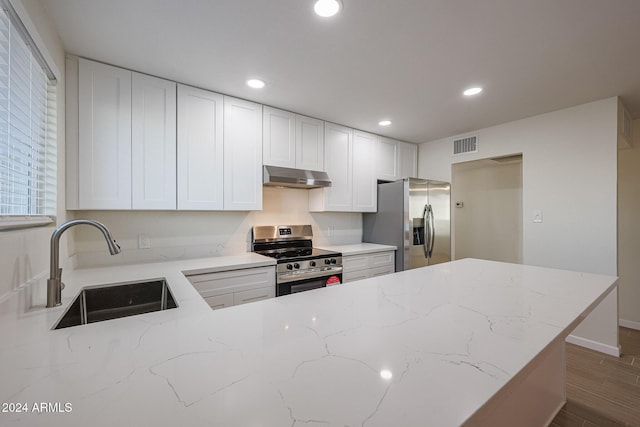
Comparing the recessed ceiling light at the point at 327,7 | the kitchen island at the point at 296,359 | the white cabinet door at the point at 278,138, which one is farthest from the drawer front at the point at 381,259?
the recessed ceiling light at the point at 327,7

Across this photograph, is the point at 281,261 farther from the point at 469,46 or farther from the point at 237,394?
the point at 469,46

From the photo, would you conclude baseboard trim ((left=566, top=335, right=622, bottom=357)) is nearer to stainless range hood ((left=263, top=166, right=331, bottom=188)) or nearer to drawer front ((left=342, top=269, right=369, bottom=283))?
drawer front ((left=342, top=269, right=369, bottom=283))

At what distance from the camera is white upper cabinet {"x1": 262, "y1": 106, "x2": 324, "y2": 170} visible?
2.77m

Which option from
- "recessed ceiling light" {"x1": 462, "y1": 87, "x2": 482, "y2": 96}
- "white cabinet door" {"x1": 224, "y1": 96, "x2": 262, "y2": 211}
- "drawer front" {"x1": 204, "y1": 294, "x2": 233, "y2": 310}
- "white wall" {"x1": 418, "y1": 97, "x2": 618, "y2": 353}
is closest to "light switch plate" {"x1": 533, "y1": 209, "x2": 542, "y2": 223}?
"white wall" {"x1": 418, "y1": 97, "x2": 618, "y2": 353}

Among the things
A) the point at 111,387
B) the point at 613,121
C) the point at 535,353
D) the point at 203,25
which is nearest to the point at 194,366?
the point at 111,387

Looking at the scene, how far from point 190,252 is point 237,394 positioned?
2.28 meters

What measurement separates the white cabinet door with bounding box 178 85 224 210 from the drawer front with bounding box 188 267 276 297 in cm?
61

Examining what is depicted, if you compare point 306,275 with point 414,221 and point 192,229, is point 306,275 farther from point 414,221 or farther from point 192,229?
point 414,221

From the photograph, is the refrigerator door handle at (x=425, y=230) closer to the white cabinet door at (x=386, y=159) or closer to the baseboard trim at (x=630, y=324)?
the white cabinet door at (x=386, y=159)

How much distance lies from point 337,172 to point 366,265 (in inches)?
45.0

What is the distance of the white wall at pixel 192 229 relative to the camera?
220 cm

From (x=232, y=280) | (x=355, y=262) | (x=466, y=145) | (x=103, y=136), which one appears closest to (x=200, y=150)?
(x=103, y=136)

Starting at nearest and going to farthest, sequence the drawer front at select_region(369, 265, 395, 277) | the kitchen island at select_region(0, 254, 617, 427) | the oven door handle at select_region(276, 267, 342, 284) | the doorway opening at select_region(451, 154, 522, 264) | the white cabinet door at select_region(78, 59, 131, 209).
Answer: the kitchen island at select_region(0, 254, 617, 427)
the white cabinet door at select_region(78, 59, 131, 209)
the oven door handle at select_region(276, 267, 342, 284)
the drawer front at select_region(369, 265, 395, 277)
the doorway opening at select_region(451, 154, 522, 264)

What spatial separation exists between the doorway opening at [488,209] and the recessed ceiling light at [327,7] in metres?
2.99
